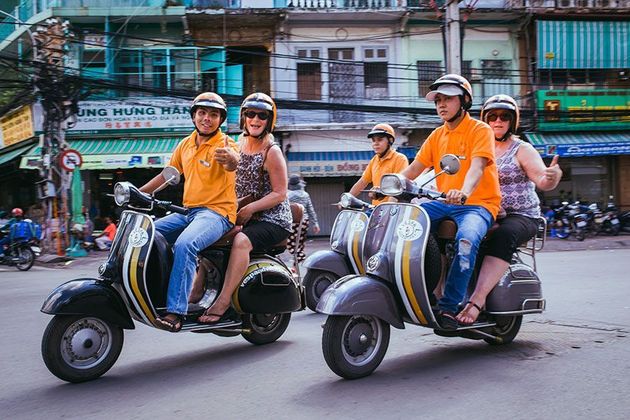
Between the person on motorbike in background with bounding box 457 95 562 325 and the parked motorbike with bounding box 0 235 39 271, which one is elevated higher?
the person on motorbike in background with bounding box 457 95 562 325

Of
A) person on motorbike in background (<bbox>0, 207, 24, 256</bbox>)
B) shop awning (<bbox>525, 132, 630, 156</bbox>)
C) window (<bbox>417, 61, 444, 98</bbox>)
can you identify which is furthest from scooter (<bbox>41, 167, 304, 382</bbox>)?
shop awning (<bbox>525, 132, 630, 156</bbox>)

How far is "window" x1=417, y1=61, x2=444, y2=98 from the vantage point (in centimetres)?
2123

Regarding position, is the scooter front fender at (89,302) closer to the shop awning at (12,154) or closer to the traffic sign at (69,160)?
the traffic sign at (69,160)

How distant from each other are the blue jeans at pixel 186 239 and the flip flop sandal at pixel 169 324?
0.19 ft

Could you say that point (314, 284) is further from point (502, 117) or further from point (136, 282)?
point (136, 282)

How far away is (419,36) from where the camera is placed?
21266mm

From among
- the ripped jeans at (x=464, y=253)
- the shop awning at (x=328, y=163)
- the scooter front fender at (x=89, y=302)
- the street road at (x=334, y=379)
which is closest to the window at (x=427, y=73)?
the shop awning at (x=328, y=163)

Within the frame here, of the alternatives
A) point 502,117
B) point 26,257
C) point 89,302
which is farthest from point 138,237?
point 26,257

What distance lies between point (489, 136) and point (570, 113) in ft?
61.4

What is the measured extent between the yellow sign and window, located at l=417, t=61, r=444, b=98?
40.6 ft

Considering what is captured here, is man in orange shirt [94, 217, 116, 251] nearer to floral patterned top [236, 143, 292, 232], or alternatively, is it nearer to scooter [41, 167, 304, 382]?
floral patterned top [236, 143, 292, 232]

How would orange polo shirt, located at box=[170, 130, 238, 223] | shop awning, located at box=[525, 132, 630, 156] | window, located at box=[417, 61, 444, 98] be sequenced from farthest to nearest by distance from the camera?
window, located at box=[417, 61, 444, 98] → shop awning, located at box=[525, 132, 630, 156] → orange polo shirt, located at box=[170, 130, 238, 223]

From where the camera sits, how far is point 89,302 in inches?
154

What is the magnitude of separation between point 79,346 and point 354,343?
169cm
